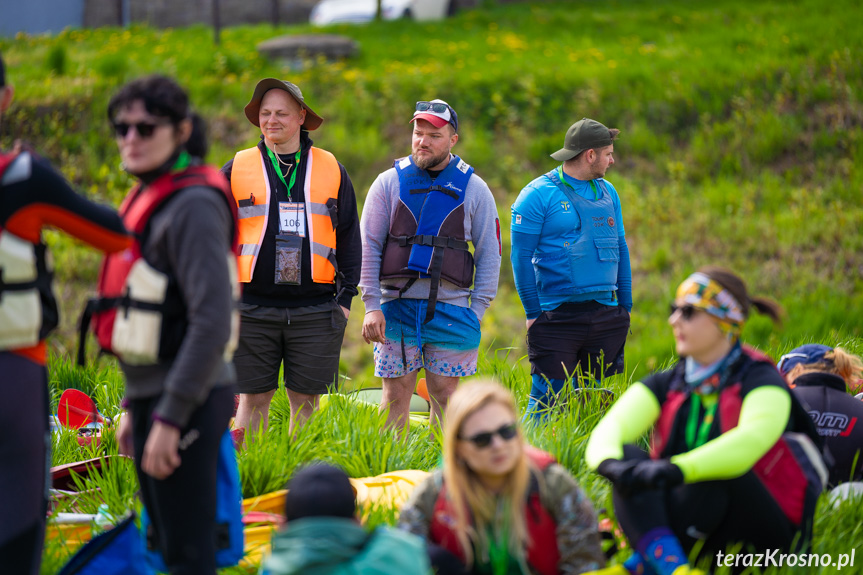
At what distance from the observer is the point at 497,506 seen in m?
2.80

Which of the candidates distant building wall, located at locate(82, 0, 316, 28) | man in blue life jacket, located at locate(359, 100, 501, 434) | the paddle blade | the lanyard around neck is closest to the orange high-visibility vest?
the lanyard around neck

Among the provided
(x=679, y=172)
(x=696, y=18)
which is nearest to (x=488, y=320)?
(x=679, y=172)

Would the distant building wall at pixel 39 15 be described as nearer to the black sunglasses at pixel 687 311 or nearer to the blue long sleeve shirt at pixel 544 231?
the blue long sleeve shirt at pixel 544 231

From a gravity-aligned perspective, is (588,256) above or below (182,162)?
below

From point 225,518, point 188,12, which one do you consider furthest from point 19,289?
point 188,12

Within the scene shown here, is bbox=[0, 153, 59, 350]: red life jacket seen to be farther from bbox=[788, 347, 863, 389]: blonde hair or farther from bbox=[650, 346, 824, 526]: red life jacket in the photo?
bbox=[788, 347, 863, 389]: blonde hair

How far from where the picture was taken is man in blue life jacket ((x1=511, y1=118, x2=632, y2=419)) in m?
5.19

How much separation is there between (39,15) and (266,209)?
1758 centimetres

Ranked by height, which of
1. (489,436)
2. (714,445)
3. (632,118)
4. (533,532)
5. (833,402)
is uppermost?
(632,118)

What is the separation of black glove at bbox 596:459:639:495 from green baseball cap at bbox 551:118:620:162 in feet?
8.32

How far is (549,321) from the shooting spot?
5289 mm

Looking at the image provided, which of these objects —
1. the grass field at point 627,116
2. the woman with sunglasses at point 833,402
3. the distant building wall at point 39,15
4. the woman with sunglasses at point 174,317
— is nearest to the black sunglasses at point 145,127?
the woman with sunglasses at point 174,317

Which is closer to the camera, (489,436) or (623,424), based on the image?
(489,436)

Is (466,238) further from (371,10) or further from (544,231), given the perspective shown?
(371,10)
